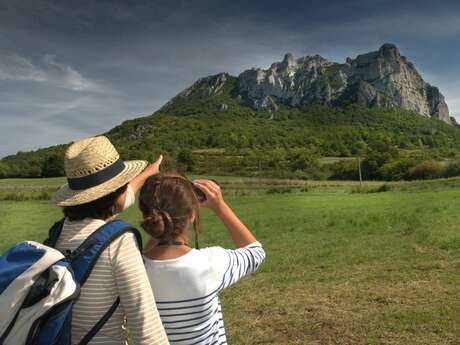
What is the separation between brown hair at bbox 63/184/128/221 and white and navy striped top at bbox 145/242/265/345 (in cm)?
30

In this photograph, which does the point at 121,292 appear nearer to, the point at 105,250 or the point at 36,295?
the point at 105,250

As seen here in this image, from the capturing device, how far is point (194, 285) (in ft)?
6.76

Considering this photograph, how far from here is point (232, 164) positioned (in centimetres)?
8825

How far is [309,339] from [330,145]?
118m

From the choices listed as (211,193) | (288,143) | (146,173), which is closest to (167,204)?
(211,193)

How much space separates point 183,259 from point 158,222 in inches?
9.0

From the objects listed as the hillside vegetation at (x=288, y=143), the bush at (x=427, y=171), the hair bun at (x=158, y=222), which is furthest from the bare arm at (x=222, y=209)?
the bush at (x=427, y=171)

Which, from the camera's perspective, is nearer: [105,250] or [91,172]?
[105,250]

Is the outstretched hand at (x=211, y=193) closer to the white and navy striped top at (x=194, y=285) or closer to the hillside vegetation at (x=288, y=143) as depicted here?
the white and navy striped top at (x=194, y=285)

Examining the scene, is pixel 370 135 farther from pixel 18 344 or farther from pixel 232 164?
pixel 18 344

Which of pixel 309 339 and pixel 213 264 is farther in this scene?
pixel 309 339

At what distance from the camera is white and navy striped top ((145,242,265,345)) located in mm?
2049

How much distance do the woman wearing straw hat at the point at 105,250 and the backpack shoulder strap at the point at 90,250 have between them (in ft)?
0.07

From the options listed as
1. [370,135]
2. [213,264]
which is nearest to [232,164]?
[370,135]
